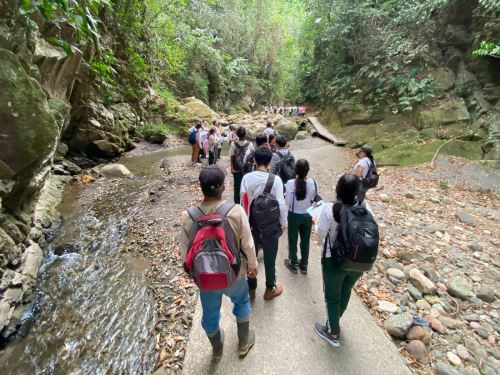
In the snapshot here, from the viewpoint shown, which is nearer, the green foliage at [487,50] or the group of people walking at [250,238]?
the group of people walking at [250,238]

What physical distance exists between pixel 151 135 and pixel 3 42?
12180 mm

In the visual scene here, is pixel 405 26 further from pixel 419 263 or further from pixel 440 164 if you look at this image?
pixel 419 263

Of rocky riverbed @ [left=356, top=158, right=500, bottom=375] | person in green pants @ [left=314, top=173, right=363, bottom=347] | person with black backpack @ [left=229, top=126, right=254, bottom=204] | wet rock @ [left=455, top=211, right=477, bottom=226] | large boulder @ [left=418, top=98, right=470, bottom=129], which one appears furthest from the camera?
large boulder @ [left=418, top=98, right=470, bottom=129]

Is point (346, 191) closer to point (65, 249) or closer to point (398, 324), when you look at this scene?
point (398, 324)

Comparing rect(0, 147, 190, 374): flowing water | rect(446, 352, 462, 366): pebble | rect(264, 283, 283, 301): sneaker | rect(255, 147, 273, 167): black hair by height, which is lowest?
rect(0, 147, 190, 374): flowing water

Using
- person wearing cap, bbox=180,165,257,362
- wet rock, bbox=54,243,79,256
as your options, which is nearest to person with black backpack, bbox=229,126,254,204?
person wearing cap, bbox=180,165,257,362

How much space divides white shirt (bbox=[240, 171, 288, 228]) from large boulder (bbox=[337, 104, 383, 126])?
43.8 feet

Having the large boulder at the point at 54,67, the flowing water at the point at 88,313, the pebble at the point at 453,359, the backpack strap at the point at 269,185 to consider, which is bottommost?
the flowing water at the point at 88,313

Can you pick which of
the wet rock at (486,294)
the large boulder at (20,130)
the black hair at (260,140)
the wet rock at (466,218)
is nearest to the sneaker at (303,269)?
the black hair at (260,140)

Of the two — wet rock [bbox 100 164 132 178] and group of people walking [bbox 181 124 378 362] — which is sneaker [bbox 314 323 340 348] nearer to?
group of people walking [bbox 181 124 378 362]

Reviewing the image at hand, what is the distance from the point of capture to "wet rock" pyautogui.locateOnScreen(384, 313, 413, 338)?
9.78 ft

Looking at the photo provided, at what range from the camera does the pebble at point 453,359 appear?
271cm

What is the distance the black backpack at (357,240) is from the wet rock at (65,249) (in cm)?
542

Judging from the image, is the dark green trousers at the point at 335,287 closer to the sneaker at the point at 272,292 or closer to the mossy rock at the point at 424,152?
the sneaker at the point at 272,292
